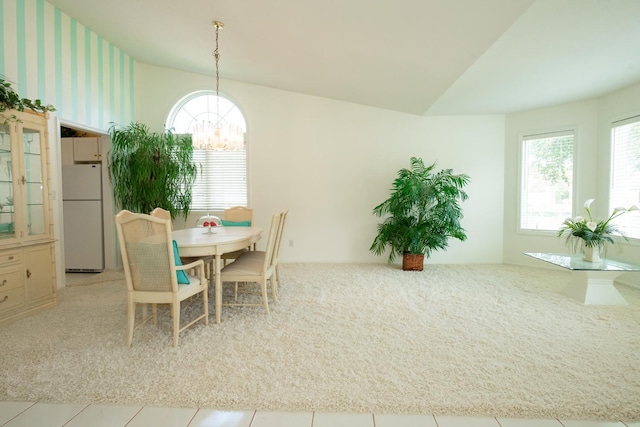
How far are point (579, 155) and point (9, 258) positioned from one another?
681 cm

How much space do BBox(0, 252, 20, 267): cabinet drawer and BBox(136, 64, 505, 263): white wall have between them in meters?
3.04

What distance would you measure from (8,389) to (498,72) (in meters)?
4.74

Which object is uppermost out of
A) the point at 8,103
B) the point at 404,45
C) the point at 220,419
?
the point at 404,45

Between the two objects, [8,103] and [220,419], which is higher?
[8,103]

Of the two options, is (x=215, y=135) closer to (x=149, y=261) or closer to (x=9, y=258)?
(x=149, y=261)

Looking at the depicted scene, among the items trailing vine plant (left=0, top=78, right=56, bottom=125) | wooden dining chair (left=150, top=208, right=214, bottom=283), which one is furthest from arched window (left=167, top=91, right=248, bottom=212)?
trailing vine plant (left=0, top=78, right=56, bottom=125)

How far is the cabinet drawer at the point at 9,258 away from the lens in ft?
9.25

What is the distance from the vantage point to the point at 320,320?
2.92 m

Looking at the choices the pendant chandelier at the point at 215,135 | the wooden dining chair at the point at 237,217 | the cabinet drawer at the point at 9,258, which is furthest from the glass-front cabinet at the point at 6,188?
the wooden dining chair at the point at 237,217

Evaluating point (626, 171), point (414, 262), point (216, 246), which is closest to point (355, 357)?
point (216, 246)

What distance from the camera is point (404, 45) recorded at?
3230mm

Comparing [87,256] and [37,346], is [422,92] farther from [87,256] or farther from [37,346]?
[87,256]

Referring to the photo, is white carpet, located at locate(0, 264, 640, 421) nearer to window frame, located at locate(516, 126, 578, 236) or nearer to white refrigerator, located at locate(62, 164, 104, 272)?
white refrigerator, located at locate(62, 164, 104, 272)

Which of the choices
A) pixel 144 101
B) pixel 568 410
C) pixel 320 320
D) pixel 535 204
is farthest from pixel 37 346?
pixel 535 204
